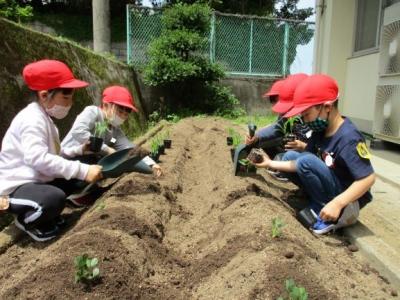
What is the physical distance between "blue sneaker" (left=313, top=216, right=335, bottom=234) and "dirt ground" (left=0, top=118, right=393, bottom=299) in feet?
0.23

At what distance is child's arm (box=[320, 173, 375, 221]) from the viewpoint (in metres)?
2.84

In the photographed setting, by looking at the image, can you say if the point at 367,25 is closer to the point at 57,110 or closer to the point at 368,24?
the point at 368,24

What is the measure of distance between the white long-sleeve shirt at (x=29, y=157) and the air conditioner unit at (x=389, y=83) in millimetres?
4711

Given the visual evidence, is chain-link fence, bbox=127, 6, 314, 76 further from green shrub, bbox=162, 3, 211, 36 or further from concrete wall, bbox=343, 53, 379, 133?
concrete wall, bbox=343, 53, 379, 133

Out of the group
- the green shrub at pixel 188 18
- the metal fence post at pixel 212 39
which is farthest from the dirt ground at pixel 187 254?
the metal fence post at pixel 212 39

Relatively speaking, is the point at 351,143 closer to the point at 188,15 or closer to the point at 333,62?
the point at 333,62

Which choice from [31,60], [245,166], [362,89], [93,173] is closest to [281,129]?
[245,166]

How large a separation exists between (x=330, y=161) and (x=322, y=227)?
485mm

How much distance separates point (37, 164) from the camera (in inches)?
117

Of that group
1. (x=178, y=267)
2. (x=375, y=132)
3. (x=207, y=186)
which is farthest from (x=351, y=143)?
(x=375, y=132)

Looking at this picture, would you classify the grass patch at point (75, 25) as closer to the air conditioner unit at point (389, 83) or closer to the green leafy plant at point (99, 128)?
the air conditioner unit at point (389, 83)

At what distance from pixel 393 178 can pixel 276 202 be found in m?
2.08

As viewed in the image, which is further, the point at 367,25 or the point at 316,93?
the point at 367,25

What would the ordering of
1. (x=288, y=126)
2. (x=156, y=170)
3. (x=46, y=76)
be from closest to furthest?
1. (x=46, y=76)
2. (x=156, y=170)
3. (x=288, y=126)
